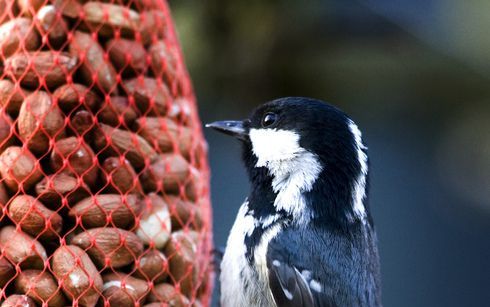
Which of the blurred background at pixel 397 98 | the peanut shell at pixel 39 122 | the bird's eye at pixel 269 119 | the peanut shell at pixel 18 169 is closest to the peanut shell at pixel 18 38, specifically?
the peanut shell at pixel 39 122

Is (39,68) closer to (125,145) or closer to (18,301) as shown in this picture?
(125,145)

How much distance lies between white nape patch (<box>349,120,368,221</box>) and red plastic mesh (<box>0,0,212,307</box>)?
44cm

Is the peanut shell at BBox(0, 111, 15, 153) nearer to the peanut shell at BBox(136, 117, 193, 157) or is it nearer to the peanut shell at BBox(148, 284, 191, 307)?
the peanut shell at BBox(136, 117, 193, 157)

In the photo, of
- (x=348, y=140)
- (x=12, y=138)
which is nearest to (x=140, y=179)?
(x=12, y=138)

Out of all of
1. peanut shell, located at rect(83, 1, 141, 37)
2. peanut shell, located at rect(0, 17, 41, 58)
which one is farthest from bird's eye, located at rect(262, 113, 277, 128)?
peanut shell, located at rect(0, 17, 41, 58)

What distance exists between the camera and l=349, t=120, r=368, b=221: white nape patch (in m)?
2.26

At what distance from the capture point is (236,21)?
12.7 ft

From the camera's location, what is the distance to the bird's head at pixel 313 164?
2.22 meters

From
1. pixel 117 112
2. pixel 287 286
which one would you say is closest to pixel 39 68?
pixel 117 112

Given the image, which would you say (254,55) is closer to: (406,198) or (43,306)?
(406,198)

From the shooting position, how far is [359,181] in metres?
2.26

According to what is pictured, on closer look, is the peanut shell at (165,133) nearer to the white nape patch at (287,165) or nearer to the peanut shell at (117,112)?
the peanut shell at (117,112)

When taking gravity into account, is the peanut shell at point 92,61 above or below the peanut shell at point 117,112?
above

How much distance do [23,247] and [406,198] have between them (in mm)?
2540
